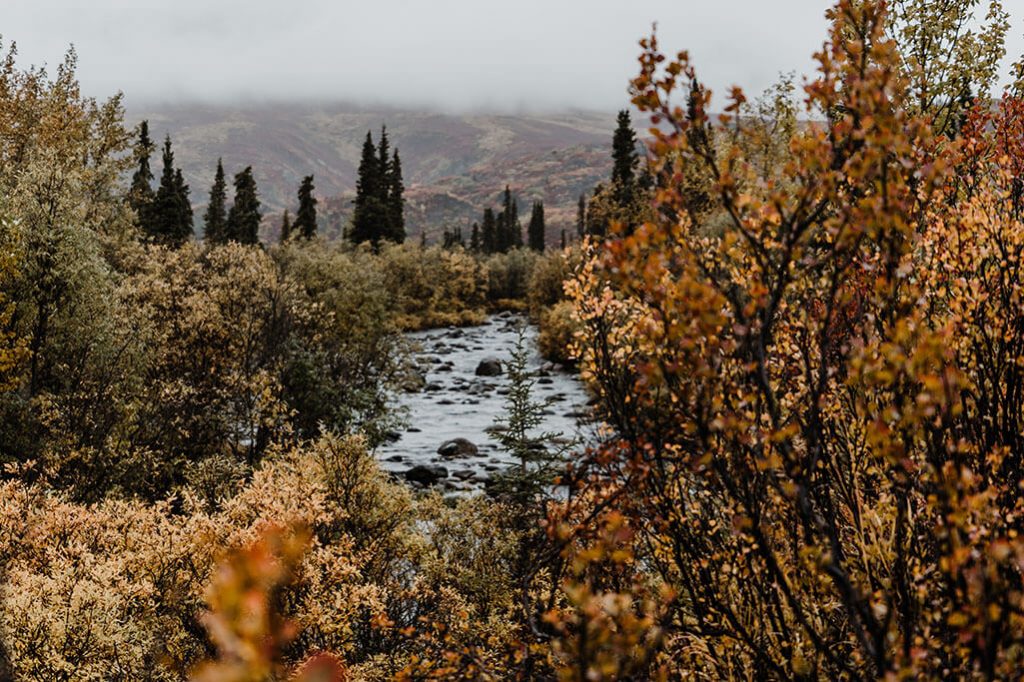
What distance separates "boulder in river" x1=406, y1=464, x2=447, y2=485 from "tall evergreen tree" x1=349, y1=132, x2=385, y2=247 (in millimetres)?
48374

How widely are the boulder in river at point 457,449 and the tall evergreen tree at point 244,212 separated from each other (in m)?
42.6

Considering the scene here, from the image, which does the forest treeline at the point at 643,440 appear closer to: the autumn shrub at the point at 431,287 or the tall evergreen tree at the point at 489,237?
the autumn shrub at the point at 431,287

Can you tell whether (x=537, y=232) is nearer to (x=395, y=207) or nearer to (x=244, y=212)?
(x=395, y=207)

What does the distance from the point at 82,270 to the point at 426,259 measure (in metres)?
51.5

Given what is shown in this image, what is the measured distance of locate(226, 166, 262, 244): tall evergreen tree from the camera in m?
61.8

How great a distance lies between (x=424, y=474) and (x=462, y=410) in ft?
34.5

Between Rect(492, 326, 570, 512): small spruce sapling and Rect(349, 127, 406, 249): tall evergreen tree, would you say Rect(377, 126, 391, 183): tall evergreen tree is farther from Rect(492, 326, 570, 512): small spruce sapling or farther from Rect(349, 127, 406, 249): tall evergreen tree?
Rect(492, 326, 570, 512): small spruce sapling

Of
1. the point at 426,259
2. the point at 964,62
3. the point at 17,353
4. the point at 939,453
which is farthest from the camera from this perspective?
the point at 426,259

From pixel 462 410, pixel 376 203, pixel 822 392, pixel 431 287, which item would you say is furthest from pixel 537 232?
pixel 822 392

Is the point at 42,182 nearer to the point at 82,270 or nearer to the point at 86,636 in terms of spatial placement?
the point at 82,270

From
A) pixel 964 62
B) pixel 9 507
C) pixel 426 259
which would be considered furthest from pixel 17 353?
pixel 426 259

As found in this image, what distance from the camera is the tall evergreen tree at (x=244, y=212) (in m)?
61.8

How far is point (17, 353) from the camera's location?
14.7 m

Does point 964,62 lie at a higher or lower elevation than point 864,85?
higher
